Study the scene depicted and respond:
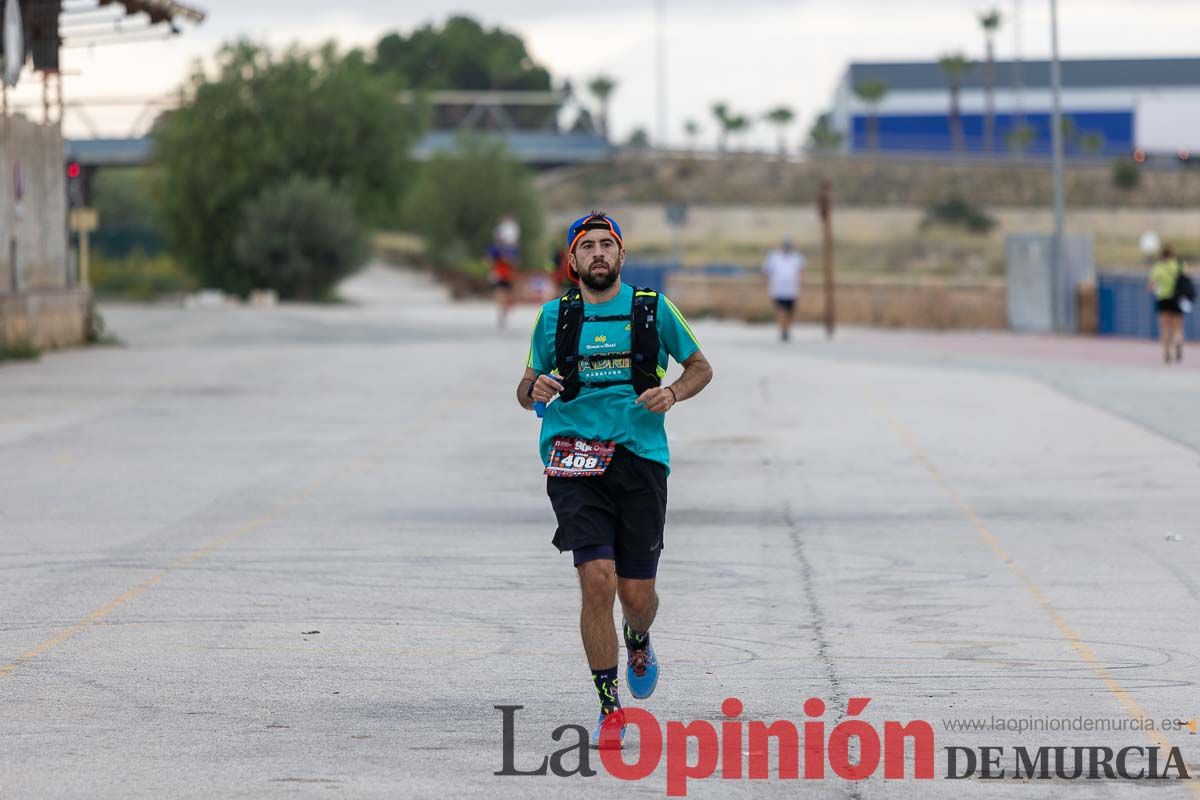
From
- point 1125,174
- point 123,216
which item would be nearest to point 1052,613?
point 1125,174

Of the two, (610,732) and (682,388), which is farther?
(682,388)

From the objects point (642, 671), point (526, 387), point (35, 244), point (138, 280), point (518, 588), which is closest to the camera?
point (526, 387)

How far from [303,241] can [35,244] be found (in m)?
24.8

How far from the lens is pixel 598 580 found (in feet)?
22.6

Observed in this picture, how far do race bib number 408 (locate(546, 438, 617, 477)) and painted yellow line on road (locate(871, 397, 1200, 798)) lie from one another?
82.9 inches

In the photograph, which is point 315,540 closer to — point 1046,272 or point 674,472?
point 674,472

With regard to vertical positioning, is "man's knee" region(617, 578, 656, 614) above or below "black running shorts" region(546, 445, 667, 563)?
below

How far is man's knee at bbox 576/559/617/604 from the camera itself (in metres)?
6.89

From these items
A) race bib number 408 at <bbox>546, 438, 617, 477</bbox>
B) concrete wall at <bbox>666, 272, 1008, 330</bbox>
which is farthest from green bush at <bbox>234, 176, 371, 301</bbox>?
race bib number 408 at <bbox>546, 438, 617, 477</bbox>

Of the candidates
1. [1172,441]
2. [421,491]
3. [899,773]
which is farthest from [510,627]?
[1172,441]

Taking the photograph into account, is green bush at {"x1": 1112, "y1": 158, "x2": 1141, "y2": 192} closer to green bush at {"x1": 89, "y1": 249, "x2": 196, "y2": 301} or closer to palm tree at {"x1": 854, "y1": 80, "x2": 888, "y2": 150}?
palm tree at {"x1": 854, "y1": 80, "x2": 888, "y2": 150}

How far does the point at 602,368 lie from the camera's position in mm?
7059

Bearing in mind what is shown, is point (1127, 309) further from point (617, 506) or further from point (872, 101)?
point (872, 101)

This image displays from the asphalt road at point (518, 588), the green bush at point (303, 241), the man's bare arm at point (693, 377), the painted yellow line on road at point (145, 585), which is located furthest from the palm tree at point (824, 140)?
the man's bare arm at point (693, 377)
